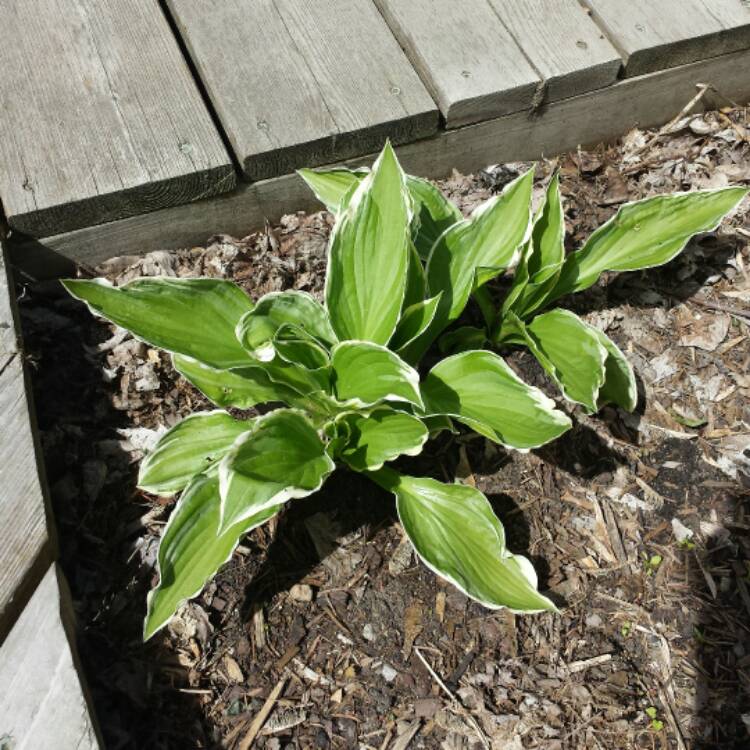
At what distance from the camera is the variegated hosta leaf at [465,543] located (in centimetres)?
170

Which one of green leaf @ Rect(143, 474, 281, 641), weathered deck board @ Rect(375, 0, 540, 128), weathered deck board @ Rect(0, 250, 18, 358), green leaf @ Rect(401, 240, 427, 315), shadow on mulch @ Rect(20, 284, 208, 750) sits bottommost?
shadow on mulch @ Rect(20, 284, 208, 750)

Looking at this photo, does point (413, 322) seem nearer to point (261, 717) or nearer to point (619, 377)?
point (619, 377)

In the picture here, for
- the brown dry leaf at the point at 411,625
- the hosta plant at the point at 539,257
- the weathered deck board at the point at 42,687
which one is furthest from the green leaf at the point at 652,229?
the weathered deck board at the point at 42,687

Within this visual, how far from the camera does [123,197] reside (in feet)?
6.90

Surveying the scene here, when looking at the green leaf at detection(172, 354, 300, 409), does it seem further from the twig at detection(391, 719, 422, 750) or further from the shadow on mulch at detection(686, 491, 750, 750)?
the shadow on mulch at detection(686, 491, 750, 750)

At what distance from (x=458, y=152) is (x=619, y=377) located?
2.90 ft

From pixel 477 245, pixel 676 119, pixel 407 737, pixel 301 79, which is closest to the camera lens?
pixel 407 737

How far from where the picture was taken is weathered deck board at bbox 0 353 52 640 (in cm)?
156

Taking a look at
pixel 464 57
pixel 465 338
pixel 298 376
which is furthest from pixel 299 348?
pixel 464 57

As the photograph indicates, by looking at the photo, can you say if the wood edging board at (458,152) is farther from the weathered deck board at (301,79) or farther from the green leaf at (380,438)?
the green leaf at (380,438)

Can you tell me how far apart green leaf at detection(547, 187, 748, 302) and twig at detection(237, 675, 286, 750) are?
1257 mm

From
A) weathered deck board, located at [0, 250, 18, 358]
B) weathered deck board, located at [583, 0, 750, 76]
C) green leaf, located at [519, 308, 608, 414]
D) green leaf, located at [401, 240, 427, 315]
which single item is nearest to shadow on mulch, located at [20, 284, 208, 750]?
weathered deck board, located at [0, 250, 18, 358]

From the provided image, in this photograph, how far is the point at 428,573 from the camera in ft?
6.44

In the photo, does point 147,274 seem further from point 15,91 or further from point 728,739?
point 728,739
